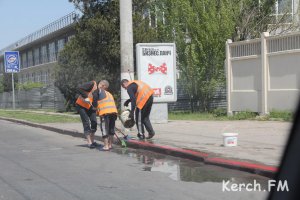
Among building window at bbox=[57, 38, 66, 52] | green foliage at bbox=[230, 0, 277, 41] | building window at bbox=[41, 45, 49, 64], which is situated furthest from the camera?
building window at bbox=[41, 45, 49, 64]

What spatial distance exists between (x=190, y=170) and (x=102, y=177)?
1.61 m

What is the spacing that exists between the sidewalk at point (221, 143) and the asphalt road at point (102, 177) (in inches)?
11.3

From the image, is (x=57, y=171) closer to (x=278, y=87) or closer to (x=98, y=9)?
(x=278, y=87)

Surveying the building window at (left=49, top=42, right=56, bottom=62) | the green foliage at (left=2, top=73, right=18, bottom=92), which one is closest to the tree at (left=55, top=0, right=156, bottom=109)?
the building window at (left=49, top=42, right=56, bottom=62)

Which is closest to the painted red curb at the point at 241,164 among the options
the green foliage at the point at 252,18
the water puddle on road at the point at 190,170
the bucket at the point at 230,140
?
the water puddle on road at the point at 190,170

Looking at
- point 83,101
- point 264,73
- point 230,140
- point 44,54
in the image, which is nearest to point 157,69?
point 264,73

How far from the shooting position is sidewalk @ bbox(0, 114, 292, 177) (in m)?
8.94

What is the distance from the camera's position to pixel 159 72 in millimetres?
17875

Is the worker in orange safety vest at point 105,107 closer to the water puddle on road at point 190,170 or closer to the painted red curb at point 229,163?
the water puddle on road at point 190,170

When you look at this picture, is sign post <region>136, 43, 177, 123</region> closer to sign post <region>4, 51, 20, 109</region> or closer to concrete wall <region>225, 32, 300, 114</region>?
concrete wall <region>225, 32, 300, 114</region>

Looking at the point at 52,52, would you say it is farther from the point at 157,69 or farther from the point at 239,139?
the point at 239,139

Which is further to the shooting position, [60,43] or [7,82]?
[7,82]

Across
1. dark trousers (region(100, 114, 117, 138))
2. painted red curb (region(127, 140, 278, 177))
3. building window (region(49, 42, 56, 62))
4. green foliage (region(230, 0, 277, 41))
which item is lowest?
painted red curb (region(127, 140, 278, 177))

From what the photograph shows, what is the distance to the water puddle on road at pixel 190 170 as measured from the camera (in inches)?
314
